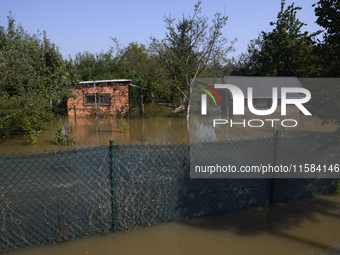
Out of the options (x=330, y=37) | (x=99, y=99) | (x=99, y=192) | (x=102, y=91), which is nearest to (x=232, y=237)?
(x=99, y=192)

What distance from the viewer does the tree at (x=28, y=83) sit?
10430 millimetres

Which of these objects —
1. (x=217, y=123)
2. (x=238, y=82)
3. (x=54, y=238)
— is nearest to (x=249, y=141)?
(x=54, y=238)

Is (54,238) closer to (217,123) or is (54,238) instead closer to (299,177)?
(299,177)

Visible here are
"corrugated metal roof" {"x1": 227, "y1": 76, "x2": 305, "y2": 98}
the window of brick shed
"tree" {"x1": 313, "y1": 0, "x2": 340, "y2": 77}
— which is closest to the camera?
"tree" {"x1": 313, "y1": 0, "x2": 340, "y2": 77}

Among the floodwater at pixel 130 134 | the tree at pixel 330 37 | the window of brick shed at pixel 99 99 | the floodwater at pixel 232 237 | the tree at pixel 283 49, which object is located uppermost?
the tree at pixel 283 49

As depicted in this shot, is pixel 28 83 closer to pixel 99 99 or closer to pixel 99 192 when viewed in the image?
pixel 99 99

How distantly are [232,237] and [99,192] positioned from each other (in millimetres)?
1951

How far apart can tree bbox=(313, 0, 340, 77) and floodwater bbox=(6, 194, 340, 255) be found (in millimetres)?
2399

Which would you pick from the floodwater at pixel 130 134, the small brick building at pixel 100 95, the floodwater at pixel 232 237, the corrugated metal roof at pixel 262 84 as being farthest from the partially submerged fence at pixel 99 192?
the corrugated metal roof at pixel 262 84

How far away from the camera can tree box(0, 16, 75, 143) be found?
34.2 ft

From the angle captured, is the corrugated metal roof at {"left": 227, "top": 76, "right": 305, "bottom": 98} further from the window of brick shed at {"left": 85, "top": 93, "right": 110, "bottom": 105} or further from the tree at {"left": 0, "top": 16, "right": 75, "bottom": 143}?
the tree at {"left": 0, "top": 16, "right": 75, "bottom": 143}

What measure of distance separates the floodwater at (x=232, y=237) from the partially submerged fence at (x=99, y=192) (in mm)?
129

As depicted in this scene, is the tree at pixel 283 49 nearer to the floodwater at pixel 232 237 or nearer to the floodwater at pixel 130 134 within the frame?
the floodwater at pixel 130 134

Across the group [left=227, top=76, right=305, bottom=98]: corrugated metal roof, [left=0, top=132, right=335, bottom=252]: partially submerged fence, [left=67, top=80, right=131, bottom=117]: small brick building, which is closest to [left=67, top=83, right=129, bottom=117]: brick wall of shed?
[left=67, top=80, right=131, bottom=117]: small brick building
